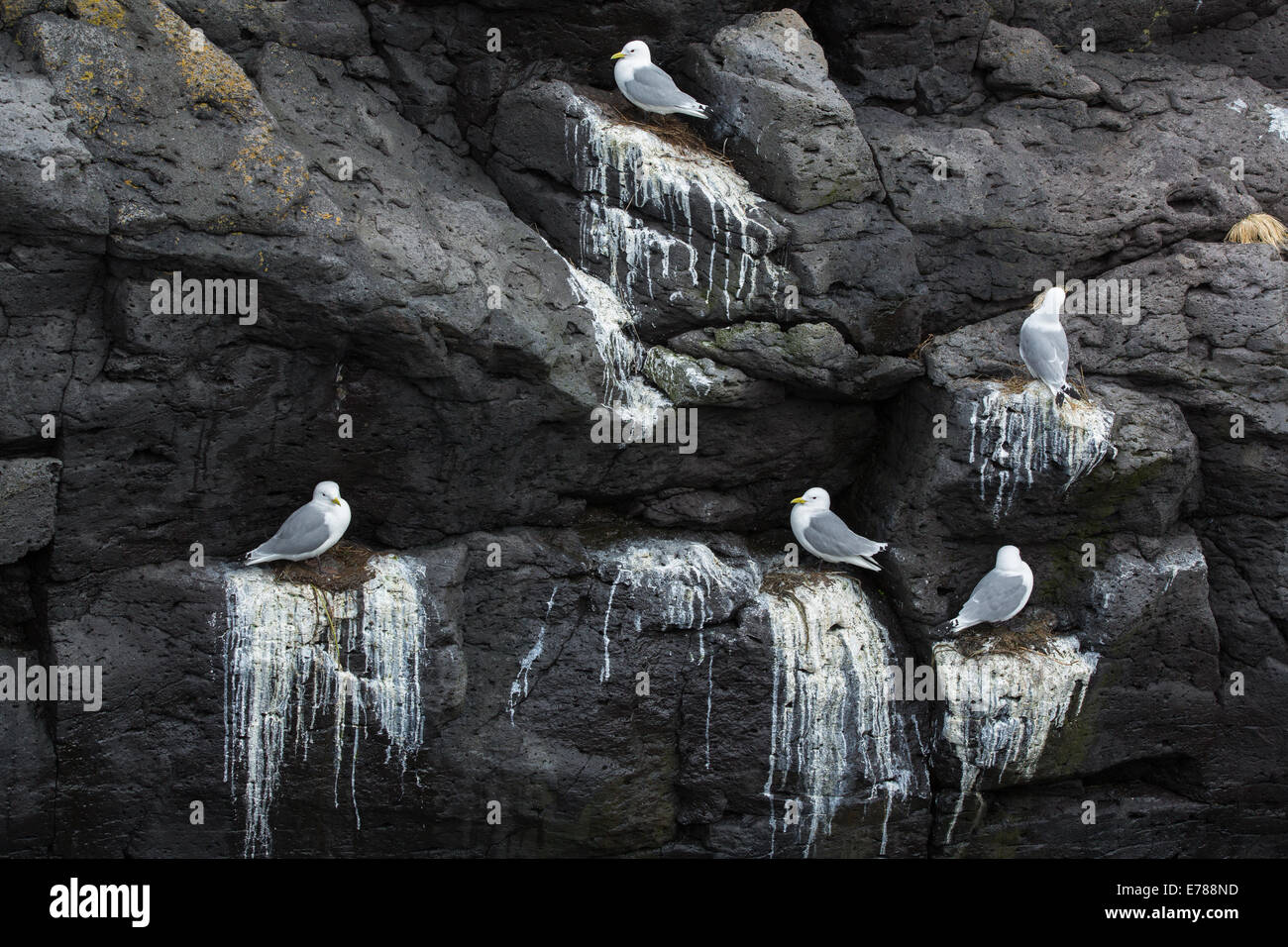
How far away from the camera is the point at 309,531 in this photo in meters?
7.61

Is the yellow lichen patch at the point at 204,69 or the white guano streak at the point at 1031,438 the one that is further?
the white guano streak at the point at 1031,438

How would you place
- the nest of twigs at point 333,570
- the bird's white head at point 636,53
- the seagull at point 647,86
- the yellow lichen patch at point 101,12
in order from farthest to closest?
the bird's white head at point 636,53 → the seagull at point 647,86 → the nest of twigs at point 333,570 → the yellow lichen patch at point 101,12

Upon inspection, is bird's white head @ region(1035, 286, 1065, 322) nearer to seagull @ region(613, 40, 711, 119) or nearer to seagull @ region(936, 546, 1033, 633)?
seagull @ region(936, 546, 1033, 633)

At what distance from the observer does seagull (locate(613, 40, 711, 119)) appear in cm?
854

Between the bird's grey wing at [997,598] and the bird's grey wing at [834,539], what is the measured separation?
0.68 m

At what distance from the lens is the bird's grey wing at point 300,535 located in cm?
761

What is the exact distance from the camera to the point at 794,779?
28.5 feet

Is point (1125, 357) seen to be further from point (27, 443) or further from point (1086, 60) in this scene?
point (27, 443)

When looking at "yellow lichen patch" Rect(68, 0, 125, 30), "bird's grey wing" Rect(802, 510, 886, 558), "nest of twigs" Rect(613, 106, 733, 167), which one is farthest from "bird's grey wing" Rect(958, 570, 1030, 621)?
"yellow lichen patch" Rect(68, 0, 125, 30)

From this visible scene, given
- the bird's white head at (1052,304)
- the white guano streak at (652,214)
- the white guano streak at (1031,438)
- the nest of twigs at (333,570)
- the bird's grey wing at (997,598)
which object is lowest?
the bird's grey wing at (997,598)

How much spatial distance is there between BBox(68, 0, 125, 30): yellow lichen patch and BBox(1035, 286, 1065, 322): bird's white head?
5702mm

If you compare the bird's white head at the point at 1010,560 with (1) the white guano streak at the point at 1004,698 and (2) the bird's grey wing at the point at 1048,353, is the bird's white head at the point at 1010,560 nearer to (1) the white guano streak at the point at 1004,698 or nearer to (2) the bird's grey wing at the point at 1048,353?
(1) the white guano streak at the point at 1004,698

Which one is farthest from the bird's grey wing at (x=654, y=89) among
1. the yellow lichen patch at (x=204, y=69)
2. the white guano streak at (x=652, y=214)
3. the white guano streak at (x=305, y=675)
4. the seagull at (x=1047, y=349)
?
the white guano streak at (x=305, y=675)

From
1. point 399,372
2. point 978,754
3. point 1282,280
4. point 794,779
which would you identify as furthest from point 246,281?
point 1282,280
